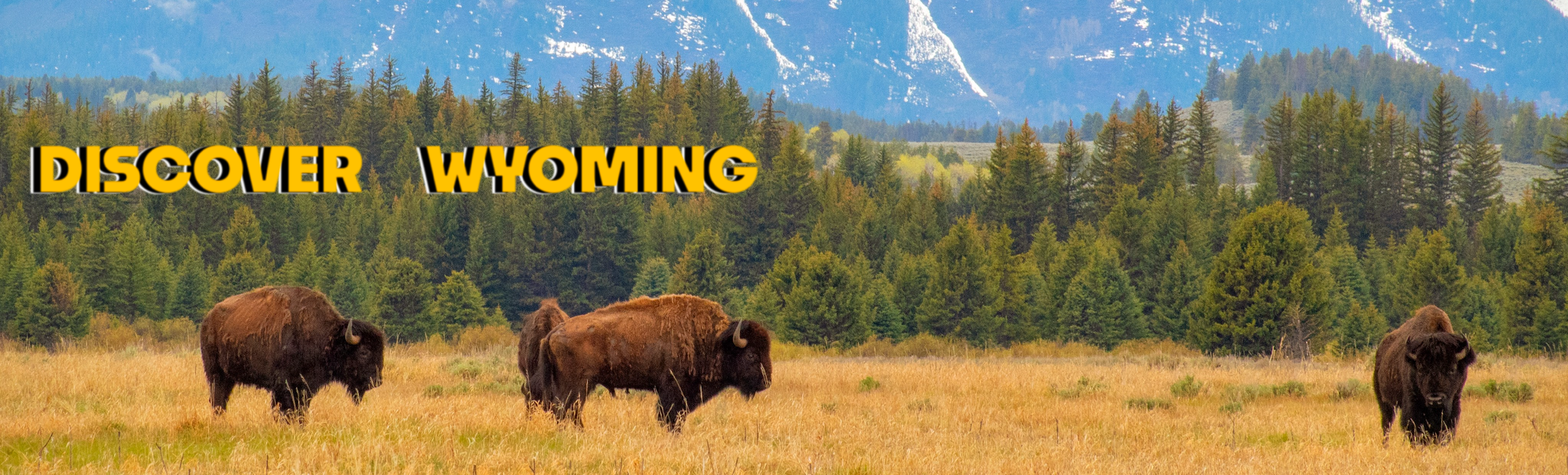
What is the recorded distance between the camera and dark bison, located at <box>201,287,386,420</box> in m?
10.7

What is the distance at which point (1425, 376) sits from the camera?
36.2 feet

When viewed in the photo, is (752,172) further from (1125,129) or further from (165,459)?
(165,459)

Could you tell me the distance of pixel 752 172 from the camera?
7244cm

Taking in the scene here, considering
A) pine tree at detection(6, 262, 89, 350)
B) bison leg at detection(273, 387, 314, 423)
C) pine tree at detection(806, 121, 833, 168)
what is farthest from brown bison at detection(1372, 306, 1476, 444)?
pine tree at detection(806, 121, 833, 168)

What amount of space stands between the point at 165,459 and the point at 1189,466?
8.14 metres

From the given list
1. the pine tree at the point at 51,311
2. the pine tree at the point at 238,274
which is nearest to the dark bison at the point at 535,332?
the pine tree at the point at 51,311

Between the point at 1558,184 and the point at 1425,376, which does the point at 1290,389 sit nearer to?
the point at 1425,376

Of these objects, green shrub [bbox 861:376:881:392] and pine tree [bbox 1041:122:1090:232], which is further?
pine tree [bbox 1041:122:1090:232]

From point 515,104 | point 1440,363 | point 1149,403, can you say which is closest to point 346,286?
point 1149,403

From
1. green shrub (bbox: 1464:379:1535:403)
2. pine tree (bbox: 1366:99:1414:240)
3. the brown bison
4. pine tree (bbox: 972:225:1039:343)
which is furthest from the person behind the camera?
pine tree (bbox: 1366:99:1414:240)

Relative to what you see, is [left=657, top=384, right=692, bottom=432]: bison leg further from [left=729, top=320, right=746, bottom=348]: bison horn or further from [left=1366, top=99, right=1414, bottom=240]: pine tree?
[left=1366, top=99, right=1414, bottom=240]: pine tree

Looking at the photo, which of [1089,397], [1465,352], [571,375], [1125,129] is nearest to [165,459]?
[571,375]

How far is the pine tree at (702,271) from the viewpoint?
55719mm

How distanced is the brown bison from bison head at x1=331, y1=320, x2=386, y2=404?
10018 mm
